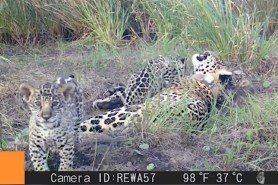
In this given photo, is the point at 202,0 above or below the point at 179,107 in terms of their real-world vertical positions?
above

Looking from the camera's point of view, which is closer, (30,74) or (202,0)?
(30,74)

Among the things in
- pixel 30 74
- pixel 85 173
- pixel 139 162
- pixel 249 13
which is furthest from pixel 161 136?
pixel 249 13

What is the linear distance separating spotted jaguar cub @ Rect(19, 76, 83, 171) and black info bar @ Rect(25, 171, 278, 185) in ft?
0.64

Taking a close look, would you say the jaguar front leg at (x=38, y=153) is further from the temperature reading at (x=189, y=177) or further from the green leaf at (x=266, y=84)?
the green leaf at (x=266, y=84)

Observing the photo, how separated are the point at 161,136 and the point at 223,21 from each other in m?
1.16

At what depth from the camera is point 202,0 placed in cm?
444

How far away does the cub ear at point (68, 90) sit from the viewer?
3.19 meters

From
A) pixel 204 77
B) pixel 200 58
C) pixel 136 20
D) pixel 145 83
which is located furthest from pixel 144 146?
pixel 136 20

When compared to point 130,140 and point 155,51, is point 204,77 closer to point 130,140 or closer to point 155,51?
point 155,51

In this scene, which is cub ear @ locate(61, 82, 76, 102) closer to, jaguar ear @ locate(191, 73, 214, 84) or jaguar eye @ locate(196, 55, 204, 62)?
jaguar ear @ locate(191, 73, 214, 84)

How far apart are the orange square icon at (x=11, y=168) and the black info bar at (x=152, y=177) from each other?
0.12 feet

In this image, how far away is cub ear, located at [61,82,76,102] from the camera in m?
3.19

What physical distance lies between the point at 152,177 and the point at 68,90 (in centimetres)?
57

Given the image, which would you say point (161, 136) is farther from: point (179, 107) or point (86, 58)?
point (86, 58)
